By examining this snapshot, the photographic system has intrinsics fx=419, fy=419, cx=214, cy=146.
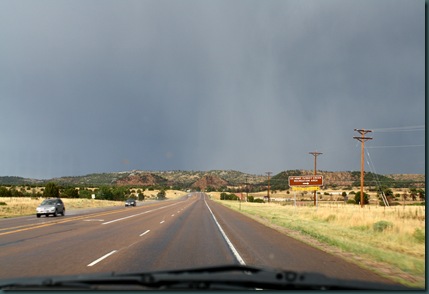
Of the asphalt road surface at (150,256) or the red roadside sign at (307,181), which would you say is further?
the red roadside sign at (307,181)

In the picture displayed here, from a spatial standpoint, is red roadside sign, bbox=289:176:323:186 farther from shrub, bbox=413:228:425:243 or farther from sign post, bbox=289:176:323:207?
shrub, bbox=413:228:425:243

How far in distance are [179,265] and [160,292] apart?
17.3 ft

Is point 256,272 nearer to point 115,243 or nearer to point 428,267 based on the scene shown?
point 428,267

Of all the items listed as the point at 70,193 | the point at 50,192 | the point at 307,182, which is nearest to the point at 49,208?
the point at 307,182

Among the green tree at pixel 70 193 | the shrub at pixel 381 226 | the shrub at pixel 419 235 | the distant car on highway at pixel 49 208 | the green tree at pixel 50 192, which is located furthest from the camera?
the green tree at pixel 70 193

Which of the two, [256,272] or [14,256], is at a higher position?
[256,272]

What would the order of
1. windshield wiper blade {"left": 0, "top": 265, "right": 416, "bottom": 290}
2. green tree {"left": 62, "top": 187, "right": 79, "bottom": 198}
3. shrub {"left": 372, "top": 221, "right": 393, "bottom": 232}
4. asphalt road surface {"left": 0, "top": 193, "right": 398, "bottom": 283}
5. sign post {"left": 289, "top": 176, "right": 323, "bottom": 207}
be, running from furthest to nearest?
green tree {"left": 62, "top": 187, "right": 79, "bottom": 198} < sign post {"left": 289, "top": 176, "right": 323, "bottom": 207} < shrub {"left": 372, "top": 221, "right": 393, "bottom": 232} < asphalt road surface {"left": 0, "top": 193, "right": 398, "bottom": 283} < windshield wiper blade {"left": 0, "top": 265, "right": 416, "bottom": 290}

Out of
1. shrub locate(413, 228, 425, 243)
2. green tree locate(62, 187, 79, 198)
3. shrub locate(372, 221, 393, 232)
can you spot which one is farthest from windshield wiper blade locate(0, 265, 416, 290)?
green tree locate(62, 187, 79, 198)

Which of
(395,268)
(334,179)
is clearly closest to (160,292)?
(395,268)

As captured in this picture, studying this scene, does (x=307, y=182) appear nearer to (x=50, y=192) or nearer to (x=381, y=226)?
(x=381, y=226)

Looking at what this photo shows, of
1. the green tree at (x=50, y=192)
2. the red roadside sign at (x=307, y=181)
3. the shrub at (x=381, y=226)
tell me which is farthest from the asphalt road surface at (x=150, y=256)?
the green tree at (x=50, y=192)

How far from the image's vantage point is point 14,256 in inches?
486

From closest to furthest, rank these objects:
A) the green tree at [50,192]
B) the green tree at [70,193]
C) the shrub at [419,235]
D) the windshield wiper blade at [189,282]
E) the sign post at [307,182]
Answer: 1. the windshield wiper blade at [189,282]
2. the shrub at [419,235]
3. the sign post at [307,182]
4. the green tree at [50,192]
5. the green tree at [70,193]

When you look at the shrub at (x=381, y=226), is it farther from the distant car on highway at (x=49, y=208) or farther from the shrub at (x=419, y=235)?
the distant car on highway at (x=49, y=208)
